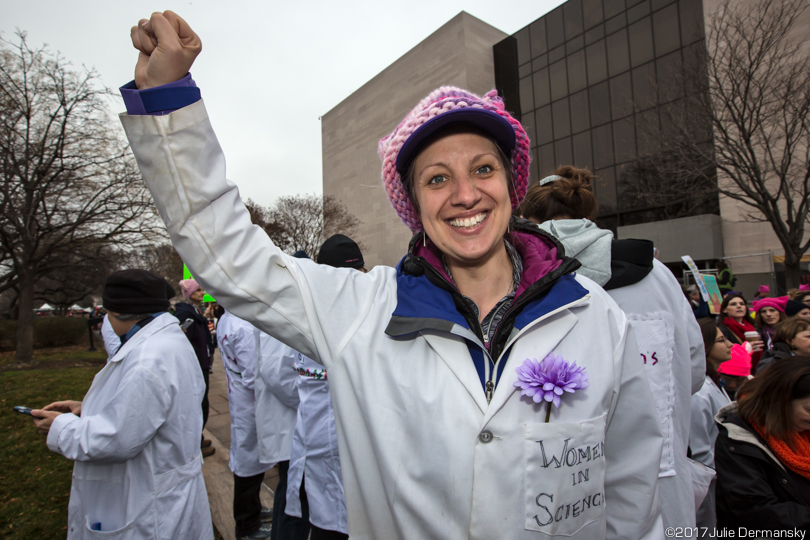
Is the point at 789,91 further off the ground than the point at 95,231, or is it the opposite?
the point at 789,91

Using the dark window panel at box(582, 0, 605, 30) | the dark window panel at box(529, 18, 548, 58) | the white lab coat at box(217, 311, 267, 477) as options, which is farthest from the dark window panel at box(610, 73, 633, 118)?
the white lab coat at box(217, 311, 267, 477)

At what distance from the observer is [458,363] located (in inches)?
48.8

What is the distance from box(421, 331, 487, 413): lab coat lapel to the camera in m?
1.20

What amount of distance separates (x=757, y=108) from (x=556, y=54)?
16.8m

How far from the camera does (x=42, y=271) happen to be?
14.8 metres

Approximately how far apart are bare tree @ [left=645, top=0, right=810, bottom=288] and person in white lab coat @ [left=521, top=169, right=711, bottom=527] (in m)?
11.8

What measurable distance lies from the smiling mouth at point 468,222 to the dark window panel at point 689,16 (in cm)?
2314

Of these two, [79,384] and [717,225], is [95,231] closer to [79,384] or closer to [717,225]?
[79,384]

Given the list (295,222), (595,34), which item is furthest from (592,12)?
(295,222)

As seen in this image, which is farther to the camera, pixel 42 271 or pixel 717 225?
pixel 717 225

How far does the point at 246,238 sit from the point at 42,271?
1840cm

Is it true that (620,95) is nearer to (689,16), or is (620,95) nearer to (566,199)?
(689,16)

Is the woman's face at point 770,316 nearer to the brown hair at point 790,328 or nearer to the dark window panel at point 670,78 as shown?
the brown hair at point 790,328

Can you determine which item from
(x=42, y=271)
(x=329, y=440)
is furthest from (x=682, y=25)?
(x=42, y=271)
